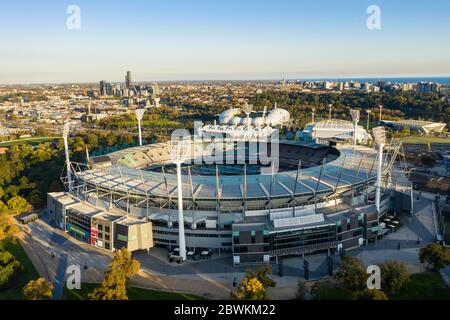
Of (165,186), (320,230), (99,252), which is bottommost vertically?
(99,252)

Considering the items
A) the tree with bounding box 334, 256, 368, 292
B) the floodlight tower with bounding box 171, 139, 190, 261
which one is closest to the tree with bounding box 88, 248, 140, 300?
the floodlight tower with bounding box 171, 139, 190, 261

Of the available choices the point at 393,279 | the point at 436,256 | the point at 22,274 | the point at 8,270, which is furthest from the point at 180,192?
the point at 436,256

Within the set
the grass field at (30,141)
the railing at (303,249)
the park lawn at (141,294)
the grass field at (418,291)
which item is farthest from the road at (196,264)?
the grass field at (30,141)

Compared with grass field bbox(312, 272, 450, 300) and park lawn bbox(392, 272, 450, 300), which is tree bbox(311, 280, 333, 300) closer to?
grass field bbox(312, 272, 450, 300)
